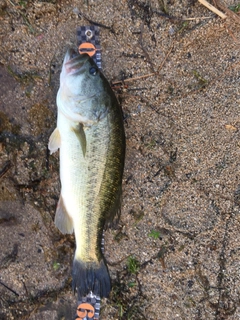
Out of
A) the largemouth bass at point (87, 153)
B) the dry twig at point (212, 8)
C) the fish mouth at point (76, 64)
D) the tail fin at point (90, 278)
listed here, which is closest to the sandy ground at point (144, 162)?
the dry twig at point (212, 8)

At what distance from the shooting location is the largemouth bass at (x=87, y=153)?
2.23 m

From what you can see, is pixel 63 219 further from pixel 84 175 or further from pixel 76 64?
pixel 76 64

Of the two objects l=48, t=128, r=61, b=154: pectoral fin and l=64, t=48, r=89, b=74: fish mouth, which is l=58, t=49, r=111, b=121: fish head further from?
l=48, t=128, r=61, b=154: pectoral fin

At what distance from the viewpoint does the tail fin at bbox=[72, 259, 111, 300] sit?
253 centimetres

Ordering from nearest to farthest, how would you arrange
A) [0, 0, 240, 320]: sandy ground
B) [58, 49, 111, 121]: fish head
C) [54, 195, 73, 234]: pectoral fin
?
[58, 49, 111, 121]: fish head
[54, 195, 73, 234]: pectoral fin
[0, 0, 240, 320]: sandy ground

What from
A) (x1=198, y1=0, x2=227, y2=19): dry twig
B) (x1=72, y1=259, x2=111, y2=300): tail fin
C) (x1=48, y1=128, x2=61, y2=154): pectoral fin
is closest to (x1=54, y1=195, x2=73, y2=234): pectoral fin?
(x1=72, y1=259, x2=111, y2=300): tail fin

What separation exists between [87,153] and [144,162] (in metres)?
0.74

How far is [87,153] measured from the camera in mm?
2264

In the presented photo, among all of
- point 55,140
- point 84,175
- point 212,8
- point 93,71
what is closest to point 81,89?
point 93,71

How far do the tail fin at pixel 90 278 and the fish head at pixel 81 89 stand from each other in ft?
3.99

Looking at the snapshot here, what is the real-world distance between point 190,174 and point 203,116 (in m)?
0.55

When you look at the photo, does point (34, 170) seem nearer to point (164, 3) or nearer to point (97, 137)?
point (97, 137)

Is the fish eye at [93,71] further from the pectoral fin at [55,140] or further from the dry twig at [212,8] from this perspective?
the dry twig at [212,8]

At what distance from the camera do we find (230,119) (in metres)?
2.81
